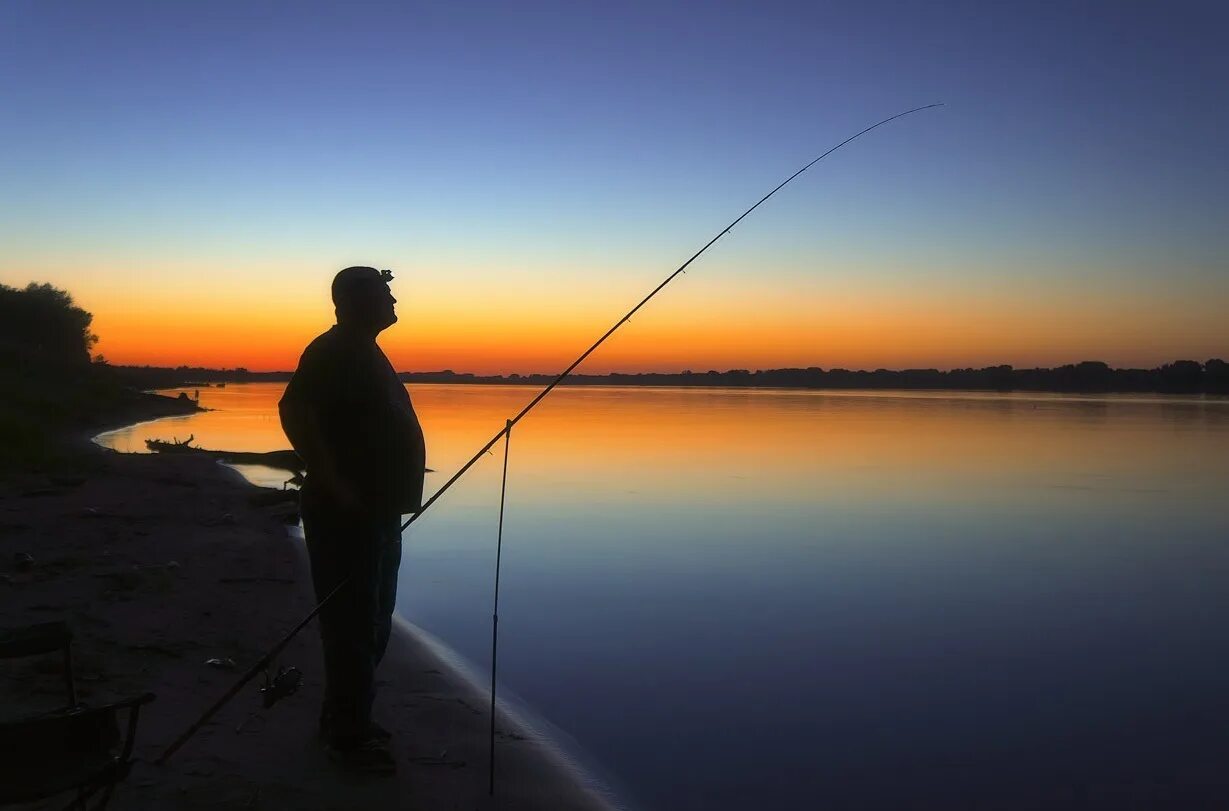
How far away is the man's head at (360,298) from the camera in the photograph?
397 centimetres

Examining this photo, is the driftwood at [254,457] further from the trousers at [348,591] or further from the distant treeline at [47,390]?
the trousers at [348,591]

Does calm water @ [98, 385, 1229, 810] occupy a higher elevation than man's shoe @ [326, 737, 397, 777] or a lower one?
lower

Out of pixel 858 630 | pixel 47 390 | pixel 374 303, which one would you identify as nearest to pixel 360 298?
pixel 374 303

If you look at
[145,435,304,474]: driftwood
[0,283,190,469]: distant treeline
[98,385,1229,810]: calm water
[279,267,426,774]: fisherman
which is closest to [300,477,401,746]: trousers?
[279,267,426,774]: fisherman

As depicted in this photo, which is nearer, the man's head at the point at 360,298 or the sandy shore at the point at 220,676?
the sandy shore at the point at 220,676

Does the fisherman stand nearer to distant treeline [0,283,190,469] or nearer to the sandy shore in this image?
the sandy shore

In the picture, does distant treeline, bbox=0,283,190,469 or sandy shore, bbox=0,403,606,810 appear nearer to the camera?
sandy shore, bbox=0,403,606,810

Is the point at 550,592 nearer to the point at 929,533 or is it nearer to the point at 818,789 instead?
the point at 818,789

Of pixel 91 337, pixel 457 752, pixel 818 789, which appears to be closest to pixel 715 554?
pixel 818 789

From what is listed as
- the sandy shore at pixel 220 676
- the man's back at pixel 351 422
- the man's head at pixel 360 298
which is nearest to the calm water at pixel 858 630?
the sandy shore at pixel 220 676

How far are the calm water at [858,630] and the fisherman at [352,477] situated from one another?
5.57 feet

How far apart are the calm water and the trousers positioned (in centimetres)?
164

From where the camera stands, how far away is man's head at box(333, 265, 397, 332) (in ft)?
13.0

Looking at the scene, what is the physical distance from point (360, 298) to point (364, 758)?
217 cm
